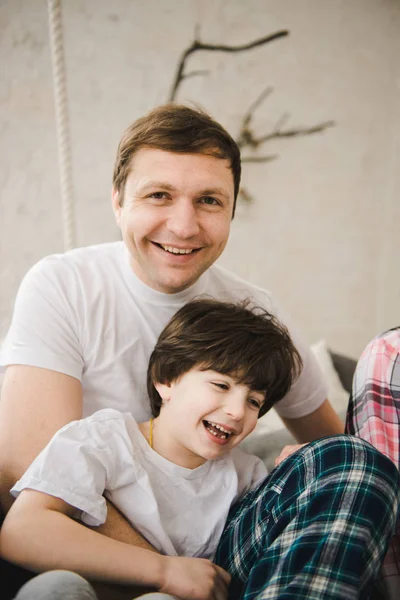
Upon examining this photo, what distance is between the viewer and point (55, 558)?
0.90 metres

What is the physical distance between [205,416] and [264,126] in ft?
6.39

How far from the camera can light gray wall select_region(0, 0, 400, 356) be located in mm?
2406

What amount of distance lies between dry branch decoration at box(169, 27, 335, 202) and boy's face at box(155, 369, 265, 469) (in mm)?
1762

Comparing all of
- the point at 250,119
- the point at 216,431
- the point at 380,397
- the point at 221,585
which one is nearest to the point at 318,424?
the point at 380,397

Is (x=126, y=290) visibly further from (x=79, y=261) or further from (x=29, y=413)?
(x=29, y=413)

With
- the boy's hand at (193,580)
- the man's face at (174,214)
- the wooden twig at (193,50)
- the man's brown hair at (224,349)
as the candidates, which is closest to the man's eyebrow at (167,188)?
the man's face at (174,214)

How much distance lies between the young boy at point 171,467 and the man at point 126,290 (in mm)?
79

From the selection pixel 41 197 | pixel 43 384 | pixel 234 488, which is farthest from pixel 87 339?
pixel 41 197

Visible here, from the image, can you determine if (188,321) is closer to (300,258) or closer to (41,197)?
(41,197)

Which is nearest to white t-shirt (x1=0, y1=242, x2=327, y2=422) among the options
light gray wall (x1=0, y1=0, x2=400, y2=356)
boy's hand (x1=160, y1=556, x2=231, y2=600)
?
boy's hand (x1=160, y1=556, x2=231, y2=600)

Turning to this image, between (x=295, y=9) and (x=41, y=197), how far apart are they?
1432 millimetres

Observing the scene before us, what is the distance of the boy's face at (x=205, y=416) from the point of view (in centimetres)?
109

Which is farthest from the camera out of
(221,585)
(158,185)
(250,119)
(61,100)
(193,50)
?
(250,119)

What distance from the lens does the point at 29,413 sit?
1118 mm
